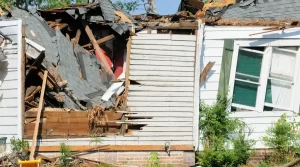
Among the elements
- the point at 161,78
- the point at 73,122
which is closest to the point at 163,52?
the point at 161,78

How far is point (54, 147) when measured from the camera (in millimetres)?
10148

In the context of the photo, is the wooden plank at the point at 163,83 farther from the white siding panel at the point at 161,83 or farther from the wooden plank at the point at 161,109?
the wooden plank at the point at 161,109

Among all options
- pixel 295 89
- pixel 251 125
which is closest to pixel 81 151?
pixel 251 125

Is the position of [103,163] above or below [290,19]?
below

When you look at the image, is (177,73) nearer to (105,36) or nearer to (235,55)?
(235,55)

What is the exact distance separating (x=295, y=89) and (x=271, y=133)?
1.17 m

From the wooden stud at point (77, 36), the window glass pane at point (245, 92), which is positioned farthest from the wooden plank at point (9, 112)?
the window glass pane at point (245, 92)

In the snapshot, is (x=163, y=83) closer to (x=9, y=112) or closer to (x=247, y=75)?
(x=247, y=75)

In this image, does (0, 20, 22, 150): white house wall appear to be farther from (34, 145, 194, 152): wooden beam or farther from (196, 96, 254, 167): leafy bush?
(196, 96, 254, 167): leafy bush

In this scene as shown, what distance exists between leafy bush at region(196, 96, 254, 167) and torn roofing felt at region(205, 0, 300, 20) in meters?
2.50

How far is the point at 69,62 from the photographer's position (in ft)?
38.2

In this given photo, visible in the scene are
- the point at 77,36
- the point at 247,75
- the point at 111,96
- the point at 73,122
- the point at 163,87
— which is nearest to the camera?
the point at 73,122

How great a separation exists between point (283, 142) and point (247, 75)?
1.69m

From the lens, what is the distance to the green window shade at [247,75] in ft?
37.4
